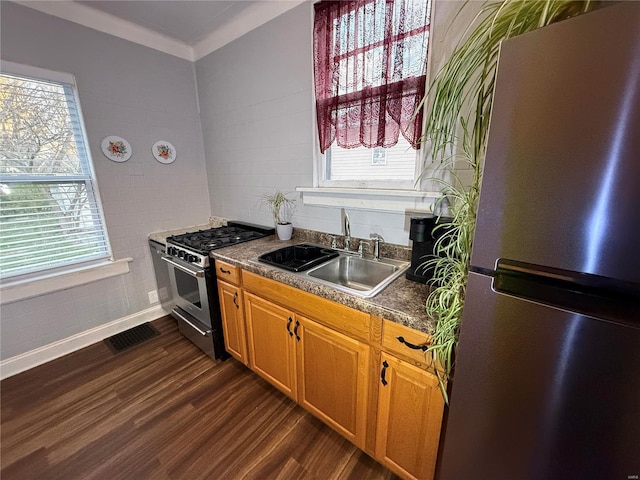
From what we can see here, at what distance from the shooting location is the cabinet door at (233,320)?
5.74 feet

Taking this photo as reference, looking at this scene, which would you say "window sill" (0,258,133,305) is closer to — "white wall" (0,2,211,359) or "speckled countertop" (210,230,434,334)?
"white wall" (0,2,211,359)

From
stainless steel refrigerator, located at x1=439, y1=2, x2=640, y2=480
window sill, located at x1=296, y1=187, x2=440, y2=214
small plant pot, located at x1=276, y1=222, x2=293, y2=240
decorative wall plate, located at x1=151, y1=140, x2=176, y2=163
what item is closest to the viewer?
stainless steel refrigerator, located at x1=439, y1=2, x2=640, y2=480

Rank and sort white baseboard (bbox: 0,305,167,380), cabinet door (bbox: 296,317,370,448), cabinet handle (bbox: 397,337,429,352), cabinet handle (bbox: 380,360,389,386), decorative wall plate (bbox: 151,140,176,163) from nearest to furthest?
cabinet handle (bbox: 397,337,429,352) < cabinet handle (bbox: 380,360,389,386) < cabinet door (bbox: 296,317,370,448) < white baseboard (bbox: 0,305,167,380) < decorative wall plate (bbox: 151,140,176,163)

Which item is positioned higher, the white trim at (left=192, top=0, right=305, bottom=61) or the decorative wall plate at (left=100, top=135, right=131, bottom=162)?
the white trim at (left=192, top=0, right=305, bottom=61)

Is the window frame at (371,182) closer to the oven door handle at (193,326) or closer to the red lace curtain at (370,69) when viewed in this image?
the red lace curtain at (370,69)

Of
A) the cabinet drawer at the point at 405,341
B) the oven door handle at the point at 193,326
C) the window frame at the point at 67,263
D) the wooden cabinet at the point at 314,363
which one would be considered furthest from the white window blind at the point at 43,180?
the cabinet drawer at the point at 405,341

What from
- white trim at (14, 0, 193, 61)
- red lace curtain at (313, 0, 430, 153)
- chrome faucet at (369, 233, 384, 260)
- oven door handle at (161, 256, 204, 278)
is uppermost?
white trim at (14, 0, 193, 61)

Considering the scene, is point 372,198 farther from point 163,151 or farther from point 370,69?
point 163,151

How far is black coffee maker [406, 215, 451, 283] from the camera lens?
4.04ft

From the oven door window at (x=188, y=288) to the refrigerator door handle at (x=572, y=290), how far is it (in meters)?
1.92

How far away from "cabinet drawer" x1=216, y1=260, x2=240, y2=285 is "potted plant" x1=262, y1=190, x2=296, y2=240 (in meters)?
0.52

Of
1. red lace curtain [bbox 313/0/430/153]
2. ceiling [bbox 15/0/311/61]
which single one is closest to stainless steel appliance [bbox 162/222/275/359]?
red lace curtain [bbox 313/0/430/153]

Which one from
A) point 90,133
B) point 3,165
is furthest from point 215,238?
point 3,165

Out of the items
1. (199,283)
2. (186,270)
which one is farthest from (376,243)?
(186,270)
